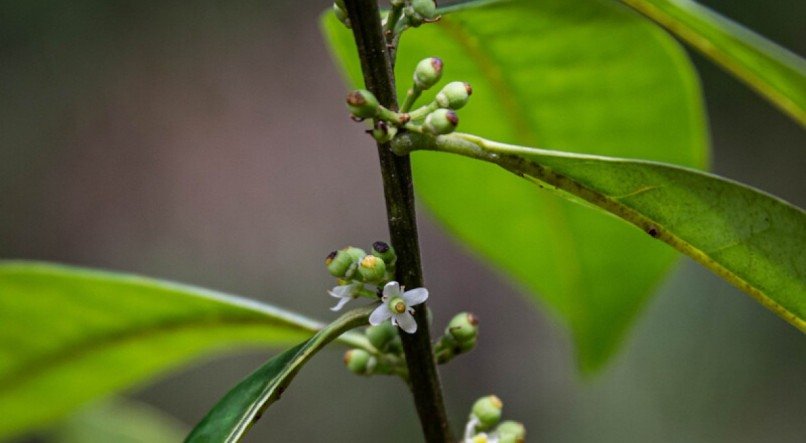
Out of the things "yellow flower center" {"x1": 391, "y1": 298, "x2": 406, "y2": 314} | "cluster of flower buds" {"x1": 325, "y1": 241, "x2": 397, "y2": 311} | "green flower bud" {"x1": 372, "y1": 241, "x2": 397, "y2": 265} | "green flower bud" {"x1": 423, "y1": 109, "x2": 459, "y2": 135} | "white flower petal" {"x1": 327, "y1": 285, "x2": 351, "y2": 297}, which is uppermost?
"green flower bud" {"x1": 423, "y1": 109, "x2": 459, "y2": 135}

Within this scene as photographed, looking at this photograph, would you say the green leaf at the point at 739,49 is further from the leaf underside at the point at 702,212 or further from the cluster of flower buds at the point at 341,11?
the cluster of flower buds at the point at 341,11

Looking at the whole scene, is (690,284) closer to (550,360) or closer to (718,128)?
(550,360)

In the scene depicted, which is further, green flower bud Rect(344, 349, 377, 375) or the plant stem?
green flower bud Rect(344, 349, 377, 375)

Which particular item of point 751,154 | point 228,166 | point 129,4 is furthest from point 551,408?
point 129,4

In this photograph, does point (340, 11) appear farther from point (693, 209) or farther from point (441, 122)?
point (693, 209)

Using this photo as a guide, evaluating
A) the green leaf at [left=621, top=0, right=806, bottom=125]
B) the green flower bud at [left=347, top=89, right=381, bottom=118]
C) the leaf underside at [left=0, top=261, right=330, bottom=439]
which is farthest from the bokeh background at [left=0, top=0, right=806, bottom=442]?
the green flower bud at [left=347, top=89, right=381, bottom=118]

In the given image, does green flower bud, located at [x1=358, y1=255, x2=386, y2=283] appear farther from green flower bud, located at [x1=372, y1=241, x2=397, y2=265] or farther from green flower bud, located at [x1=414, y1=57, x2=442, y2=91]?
green flower bud, located at [x1=414, y1=57, x2=442, y2=91]
